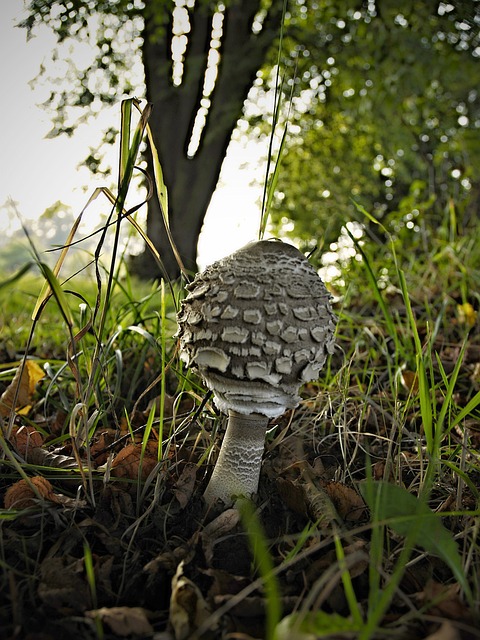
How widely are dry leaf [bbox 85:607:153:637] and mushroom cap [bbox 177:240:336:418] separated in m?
0.57

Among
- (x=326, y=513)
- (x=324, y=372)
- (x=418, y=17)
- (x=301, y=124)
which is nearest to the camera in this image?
(x=326, y=513)

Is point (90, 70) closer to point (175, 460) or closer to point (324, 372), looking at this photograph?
point (324, 372)

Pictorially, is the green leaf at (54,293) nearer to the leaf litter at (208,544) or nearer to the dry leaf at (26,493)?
the leaf litter at (208,544)

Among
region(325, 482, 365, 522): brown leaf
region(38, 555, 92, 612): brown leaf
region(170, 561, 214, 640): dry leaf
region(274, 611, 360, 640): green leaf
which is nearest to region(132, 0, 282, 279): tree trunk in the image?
region(325, 482, 365, 522): brown leaf

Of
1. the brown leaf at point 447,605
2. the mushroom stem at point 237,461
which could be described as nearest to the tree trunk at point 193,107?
the mushroom stem at point 237,461

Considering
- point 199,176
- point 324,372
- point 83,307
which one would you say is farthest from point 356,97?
point 83,307

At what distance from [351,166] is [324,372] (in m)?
9.40

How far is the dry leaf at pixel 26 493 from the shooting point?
55.8 inches

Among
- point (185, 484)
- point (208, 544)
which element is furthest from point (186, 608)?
point (185, 484)

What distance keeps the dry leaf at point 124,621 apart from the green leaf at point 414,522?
1.89 feet

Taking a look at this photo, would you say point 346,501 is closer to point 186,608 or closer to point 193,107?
point 186,608

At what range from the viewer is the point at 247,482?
1.56 metres

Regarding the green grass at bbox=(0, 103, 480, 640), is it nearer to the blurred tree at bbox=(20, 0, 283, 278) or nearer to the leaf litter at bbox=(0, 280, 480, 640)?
the leaf litter at bbox=(0, 280, 480, 640)

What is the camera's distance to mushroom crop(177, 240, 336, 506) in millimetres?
1320
